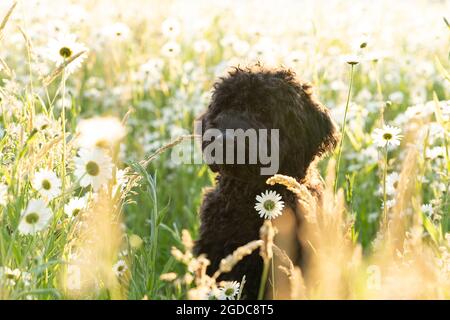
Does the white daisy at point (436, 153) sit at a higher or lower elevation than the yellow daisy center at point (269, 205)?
higher

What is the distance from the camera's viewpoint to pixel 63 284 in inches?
107

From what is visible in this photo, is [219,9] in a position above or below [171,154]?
above

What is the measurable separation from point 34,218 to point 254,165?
4.77 feet

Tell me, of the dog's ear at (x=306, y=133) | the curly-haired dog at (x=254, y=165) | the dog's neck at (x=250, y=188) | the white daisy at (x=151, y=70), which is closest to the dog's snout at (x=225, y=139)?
the curly-haired dog at (x=254, y=165)

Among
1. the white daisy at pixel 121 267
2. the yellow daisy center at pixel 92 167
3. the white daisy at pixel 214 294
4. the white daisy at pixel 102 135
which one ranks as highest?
the white daisy at pixel 102 135

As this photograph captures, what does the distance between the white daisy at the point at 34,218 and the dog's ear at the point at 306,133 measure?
166cm

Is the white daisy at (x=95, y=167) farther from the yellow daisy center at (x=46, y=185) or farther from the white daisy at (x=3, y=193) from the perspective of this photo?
the white daisy at (x=3, y=193)

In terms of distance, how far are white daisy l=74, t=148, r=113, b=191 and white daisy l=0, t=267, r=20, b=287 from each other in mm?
409

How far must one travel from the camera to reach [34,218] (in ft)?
8.57

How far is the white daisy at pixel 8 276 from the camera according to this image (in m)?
2.49
